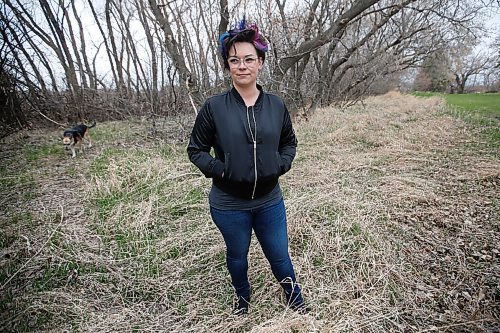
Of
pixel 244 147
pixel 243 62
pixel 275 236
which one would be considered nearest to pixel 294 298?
pixel 275 236

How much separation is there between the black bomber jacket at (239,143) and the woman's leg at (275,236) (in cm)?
16

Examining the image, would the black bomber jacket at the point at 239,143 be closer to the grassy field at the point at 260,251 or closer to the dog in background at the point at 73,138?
the grassy field at the point at 260,251

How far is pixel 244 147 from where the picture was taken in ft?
5.00

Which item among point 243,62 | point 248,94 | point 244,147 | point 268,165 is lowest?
point 268,165

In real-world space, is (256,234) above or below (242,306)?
above

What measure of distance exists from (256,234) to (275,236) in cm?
13

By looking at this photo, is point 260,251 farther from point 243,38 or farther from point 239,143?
point 243,38

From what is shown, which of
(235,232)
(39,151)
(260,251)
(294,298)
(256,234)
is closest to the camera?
(235,232)

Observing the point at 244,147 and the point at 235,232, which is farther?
the point at 235,232

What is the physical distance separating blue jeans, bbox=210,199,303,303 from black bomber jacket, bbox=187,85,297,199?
0.46 ft

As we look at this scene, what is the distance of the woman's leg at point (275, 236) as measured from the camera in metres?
1.74

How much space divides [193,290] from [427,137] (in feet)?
22.1

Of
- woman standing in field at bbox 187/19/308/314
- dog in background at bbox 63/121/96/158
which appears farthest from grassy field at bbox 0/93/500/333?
dog in background at bbox 63/121/96/158

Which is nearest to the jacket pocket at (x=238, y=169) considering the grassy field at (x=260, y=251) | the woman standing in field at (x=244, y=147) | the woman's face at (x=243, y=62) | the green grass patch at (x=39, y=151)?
the woman standing in field at (x=244, y=147)
